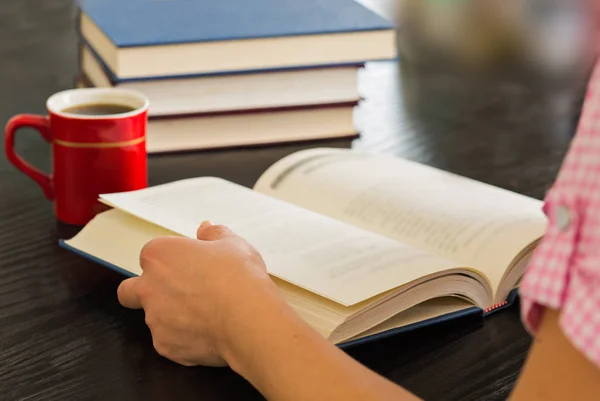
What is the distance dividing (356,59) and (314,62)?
6cm

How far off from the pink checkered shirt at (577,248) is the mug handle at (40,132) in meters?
0.62

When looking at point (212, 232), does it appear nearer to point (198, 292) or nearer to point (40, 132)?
point (198, 292)

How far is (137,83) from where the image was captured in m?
1.12

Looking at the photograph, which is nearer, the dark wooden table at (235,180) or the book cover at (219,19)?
the dark wooden table at (235,180)

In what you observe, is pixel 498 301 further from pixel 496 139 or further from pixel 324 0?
pixel 324 0

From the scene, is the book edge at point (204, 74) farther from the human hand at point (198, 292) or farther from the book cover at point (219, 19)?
the human hand at point (198, 292)

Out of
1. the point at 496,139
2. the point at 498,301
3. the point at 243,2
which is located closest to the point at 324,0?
the point at 243,2

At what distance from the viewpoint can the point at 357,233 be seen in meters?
0.84

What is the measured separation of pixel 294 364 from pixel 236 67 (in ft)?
2.02

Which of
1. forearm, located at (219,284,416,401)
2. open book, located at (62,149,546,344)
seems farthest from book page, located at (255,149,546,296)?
forearm, located at (219,284,416,401)

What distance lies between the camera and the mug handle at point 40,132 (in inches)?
37.6

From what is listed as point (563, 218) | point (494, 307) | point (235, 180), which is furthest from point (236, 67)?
point (563, 218)

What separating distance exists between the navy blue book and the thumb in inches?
14.6

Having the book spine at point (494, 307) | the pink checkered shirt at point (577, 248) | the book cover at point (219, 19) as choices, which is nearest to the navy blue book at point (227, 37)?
the book cover at point (219, 19)
